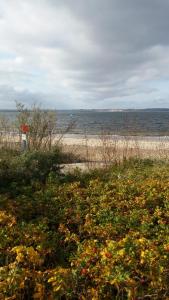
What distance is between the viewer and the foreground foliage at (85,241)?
329 cm

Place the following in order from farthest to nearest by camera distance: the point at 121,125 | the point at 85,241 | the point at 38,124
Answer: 1. the point at 121,125
2. the point at 38,124
3. the point at 85,241

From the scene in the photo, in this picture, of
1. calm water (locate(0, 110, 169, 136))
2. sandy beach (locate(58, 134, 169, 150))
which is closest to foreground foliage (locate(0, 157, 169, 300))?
sandy beach (locate(58, 134, 169, 150))

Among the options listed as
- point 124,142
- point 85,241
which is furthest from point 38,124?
point 85,241

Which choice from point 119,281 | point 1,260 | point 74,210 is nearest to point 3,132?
point 74,210

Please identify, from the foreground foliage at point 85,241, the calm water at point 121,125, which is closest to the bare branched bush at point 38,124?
the calm water at point 121,125

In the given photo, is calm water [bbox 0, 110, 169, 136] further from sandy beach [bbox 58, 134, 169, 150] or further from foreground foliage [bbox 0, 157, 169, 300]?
foreground foliage [bbox 0, 157, 169, 300]

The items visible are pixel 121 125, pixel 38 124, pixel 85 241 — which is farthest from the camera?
pixel 121 125

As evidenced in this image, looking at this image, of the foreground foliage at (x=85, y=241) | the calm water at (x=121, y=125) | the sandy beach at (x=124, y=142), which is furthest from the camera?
the calm water at (x=121, y=125)

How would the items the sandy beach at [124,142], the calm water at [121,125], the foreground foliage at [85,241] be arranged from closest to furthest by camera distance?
the foreground foliage at [85,241], the sandy beach at [124,142], the calm water at [121,125]

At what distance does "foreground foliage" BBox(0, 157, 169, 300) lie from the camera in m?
3.29

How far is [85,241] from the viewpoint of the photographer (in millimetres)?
4234

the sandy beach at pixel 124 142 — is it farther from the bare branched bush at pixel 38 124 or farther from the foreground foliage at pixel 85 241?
the foreground foliage at pixel 85 241

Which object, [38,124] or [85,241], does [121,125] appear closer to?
[38,124]

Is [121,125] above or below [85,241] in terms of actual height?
above
